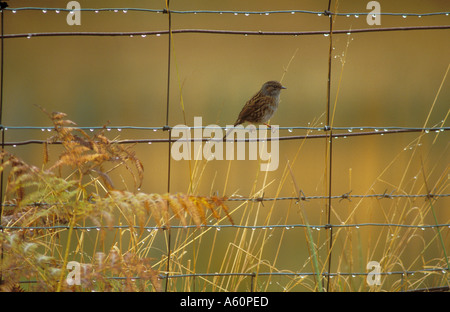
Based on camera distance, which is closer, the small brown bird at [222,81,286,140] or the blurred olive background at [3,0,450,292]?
the small brown bird at [222,81,286,140]

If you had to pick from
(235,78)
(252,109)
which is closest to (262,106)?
(252,109)

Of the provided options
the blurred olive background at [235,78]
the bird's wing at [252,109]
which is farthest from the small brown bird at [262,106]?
the blurred olive background at [235,78]

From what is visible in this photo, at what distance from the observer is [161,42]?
509 inches

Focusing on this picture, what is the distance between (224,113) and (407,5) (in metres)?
6.42

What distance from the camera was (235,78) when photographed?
11.9 meters

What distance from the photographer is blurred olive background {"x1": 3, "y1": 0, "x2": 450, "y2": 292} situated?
32.2ft

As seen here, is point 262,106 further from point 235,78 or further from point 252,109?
point 235,78

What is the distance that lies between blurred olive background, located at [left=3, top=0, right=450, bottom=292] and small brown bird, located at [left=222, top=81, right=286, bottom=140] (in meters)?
3.63

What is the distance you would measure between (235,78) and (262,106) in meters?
7.20

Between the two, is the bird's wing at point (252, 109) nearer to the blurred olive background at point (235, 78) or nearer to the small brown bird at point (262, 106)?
the small brown bird at point (262, 106)

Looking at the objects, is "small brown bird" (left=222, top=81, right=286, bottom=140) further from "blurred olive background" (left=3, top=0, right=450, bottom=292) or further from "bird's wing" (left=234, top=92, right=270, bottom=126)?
"blurred olive background" (left=3, top=0, right=450, bottom=292)

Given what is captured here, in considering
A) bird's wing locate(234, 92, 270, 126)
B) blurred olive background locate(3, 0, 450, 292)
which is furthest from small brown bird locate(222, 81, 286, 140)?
blurred olive background locate(3, 0, 450, 292)

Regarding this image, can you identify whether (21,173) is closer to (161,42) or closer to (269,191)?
(269,191)
